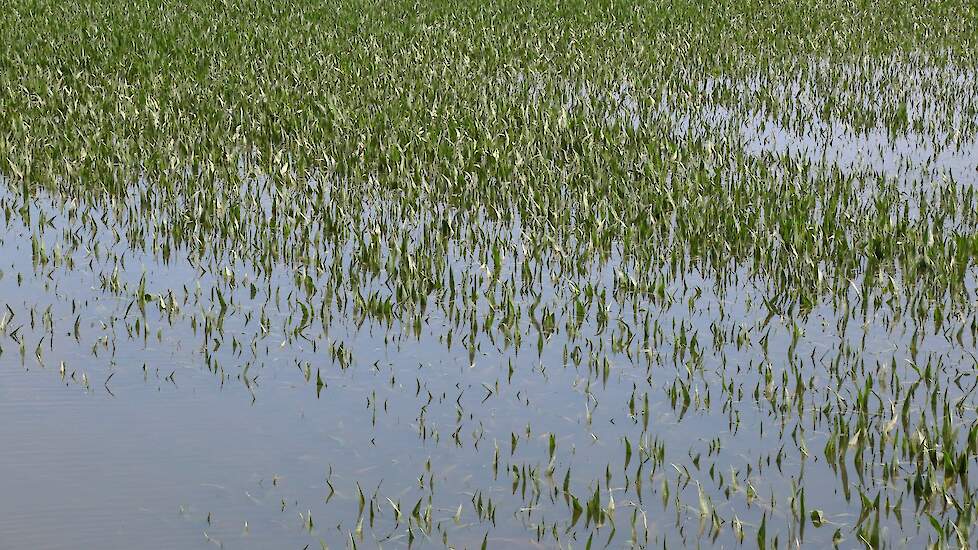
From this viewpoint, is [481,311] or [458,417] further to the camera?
[481,311]

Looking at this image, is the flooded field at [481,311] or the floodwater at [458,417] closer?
the floodwater at [458,417]

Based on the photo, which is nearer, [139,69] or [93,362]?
[93,362]

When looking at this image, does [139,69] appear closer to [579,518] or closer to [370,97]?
[370,97]

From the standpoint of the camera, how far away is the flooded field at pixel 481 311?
4910 millimetres

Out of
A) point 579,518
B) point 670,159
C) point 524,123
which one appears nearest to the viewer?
point 579,518

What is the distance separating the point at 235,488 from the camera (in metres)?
4.98

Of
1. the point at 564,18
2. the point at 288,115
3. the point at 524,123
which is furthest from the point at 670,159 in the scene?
the point at 564,18

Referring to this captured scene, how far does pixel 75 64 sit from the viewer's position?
1540 cm

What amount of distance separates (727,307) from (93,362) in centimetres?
301

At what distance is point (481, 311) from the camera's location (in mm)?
7258

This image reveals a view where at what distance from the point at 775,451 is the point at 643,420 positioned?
552 millimetres

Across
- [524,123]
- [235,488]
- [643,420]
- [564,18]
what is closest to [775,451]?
[643,420]

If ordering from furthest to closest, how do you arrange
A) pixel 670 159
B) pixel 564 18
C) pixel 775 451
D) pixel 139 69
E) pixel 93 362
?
1. pixel 564 18
2. pixel 139 69
3. pixel 670 159
4. pixel 93 362
5. pixel 775 451

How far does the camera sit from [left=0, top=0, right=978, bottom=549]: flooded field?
16.1 ft
